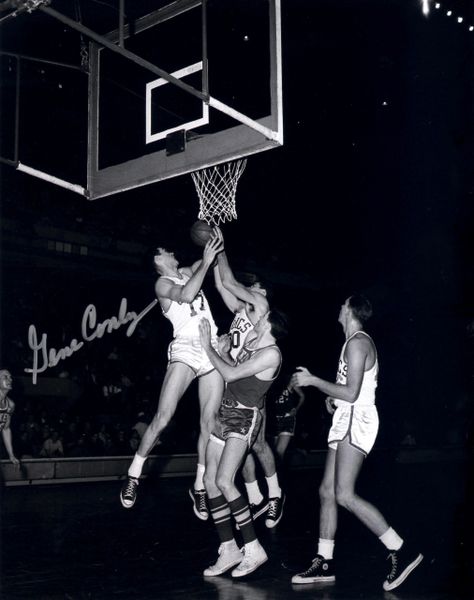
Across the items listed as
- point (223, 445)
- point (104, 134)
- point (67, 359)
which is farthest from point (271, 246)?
point (223, 445)

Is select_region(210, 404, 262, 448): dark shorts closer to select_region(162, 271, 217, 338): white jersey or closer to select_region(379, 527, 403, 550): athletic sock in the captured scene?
select_region(379, 527, 403, 550): athletic sock

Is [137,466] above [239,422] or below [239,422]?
below

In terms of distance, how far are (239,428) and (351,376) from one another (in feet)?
3.27

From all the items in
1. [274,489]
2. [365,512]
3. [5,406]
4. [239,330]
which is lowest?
[274,489]

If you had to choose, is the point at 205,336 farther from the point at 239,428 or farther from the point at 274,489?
the point at 274,489

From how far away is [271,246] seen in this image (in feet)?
79.3

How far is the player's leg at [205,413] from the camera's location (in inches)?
275

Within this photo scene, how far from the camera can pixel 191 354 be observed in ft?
22.5

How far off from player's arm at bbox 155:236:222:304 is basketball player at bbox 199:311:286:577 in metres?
0.78

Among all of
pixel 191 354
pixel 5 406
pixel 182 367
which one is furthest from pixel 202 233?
pixel 5 406

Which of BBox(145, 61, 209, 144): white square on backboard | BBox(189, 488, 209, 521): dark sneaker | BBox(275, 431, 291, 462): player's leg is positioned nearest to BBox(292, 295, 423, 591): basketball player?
BBox(189, 488, 209, 521): dark sneaker

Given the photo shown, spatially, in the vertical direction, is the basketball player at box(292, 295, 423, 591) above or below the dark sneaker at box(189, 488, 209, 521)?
above

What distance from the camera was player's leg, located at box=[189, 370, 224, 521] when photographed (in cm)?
697

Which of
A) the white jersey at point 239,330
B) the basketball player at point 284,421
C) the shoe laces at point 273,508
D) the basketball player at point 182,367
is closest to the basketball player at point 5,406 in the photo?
the basketball player at point 284,421
